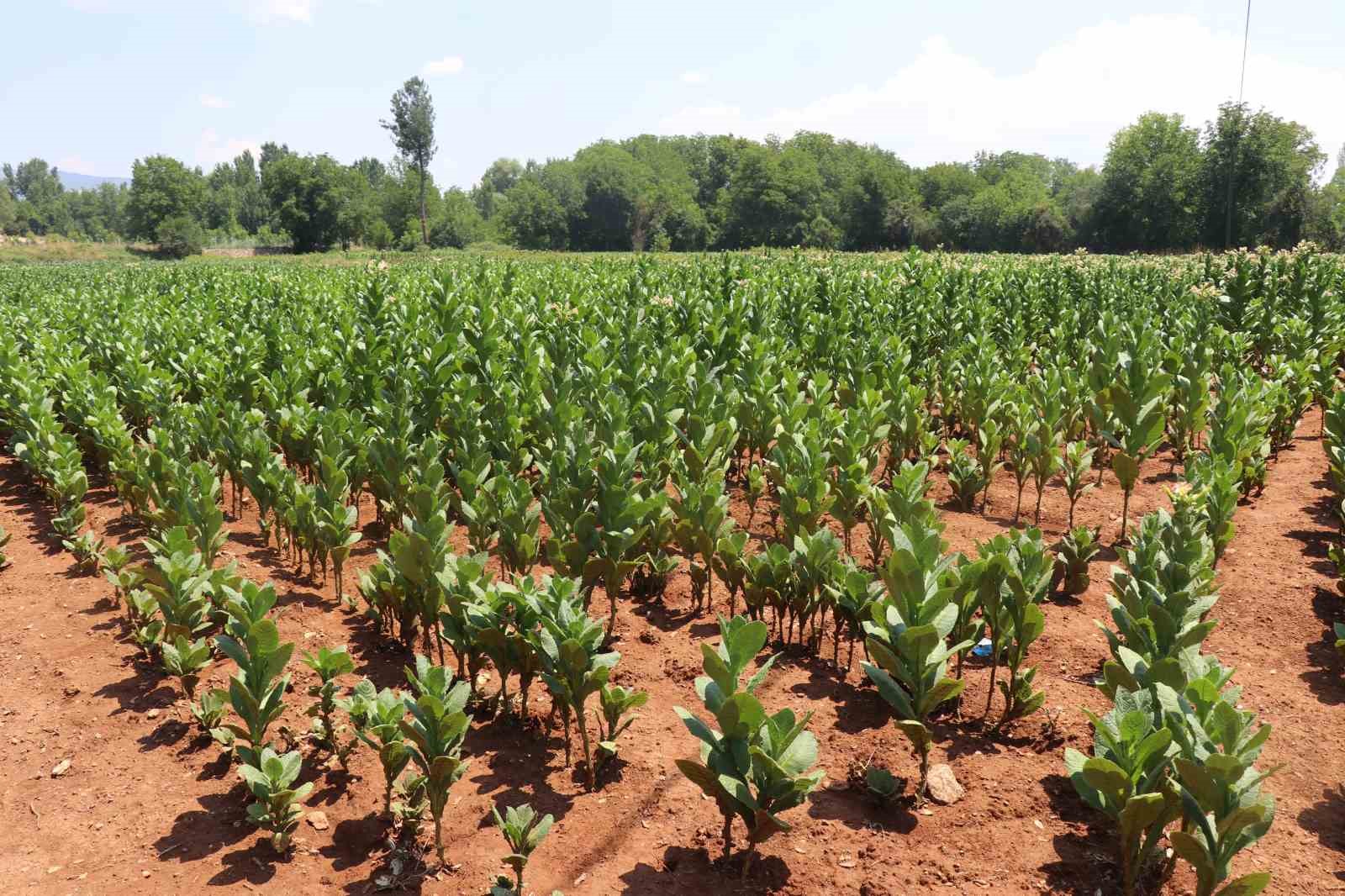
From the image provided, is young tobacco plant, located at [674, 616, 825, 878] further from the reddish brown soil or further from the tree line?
the tree line

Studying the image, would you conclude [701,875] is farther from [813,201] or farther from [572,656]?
[813,201]

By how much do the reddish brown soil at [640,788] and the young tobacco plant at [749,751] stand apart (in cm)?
39

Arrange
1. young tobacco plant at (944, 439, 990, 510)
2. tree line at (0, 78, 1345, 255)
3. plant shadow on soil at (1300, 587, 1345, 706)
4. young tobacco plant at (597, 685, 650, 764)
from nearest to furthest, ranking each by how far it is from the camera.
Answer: young tobacco plant at (597, 685, 650, 764)
plant shadow on soil at (1300, 587, 1345, 706)
young tobacco plant at (944, 439, 990, 510)
tree line at (0, 78, 1345, 255)

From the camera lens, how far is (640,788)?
4.14m

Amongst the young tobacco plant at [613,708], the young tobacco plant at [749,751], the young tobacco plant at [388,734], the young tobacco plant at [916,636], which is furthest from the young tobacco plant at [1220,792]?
the young tobacco plant at [388,734]

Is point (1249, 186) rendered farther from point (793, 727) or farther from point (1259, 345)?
point (793, 727)

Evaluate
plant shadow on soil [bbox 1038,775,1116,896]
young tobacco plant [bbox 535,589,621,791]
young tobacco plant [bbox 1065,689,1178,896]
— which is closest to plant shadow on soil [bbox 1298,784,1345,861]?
plant shadow on soil [bbox 1038,775,1116,896]

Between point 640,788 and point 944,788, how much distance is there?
1.42 m

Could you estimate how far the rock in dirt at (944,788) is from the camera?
156 inches

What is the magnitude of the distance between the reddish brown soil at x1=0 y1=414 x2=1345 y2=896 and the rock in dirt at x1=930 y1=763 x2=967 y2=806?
4 cm

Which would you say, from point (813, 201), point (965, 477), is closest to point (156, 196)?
point (813, 201)

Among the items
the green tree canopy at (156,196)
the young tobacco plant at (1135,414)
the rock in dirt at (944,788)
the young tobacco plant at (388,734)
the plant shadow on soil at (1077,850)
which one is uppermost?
the green tree canopy at (156,196)

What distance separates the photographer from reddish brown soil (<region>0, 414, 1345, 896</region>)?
140 inches

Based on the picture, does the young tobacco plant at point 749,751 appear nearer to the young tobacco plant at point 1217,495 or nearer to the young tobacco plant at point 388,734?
the young tobacco plant at point 388,734
